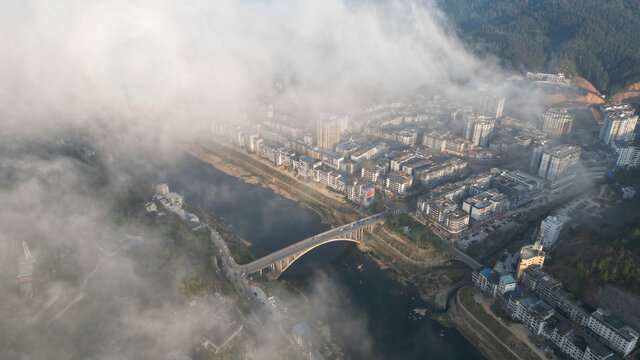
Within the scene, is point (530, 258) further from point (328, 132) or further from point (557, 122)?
point (557, 122)

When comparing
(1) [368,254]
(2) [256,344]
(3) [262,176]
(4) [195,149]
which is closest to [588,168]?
(1) [368,254]

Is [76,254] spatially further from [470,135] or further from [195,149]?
[470,135]

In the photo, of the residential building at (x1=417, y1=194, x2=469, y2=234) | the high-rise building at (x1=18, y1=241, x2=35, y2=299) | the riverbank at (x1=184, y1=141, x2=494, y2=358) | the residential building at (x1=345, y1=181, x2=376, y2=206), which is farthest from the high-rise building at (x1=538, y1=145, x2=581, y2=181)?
the high-rise building at (x1=18, y1=241, x2=35, y2=299)

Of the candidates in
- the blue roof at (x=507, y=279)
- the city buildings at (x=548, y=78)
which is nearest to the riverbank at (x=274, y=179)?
the blue roof at (x=507, y=279)

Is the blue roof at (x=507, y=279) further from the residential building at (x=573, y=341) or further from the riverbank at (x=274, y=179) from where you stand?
the riverbank at (x=274, y=179)

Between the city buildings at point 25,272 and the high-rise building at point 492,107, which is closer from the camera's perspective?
the city buildings at point 25,272

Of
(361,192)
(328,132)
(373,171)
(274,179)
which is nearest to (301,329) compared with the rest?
(361,192)

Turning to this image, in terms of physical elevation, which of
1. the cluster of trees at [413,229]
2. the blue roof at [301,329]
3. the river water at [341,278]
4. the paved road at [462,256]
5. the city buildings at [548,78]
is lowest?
the river water at [341,278]
